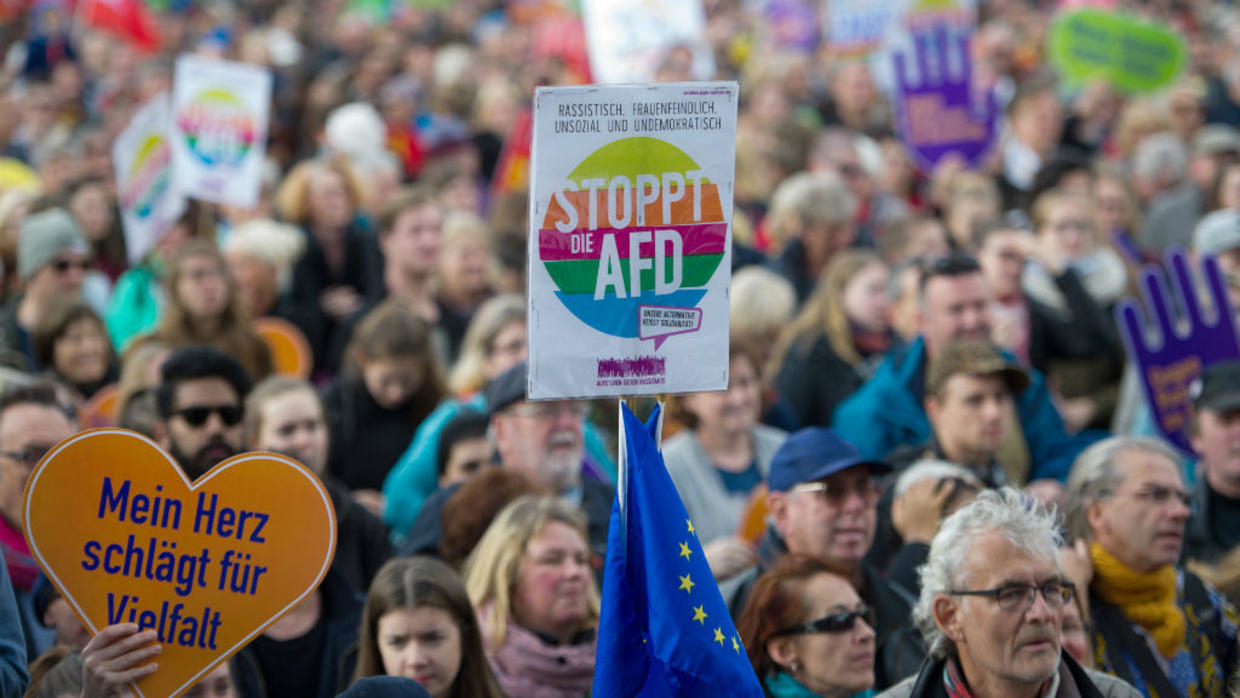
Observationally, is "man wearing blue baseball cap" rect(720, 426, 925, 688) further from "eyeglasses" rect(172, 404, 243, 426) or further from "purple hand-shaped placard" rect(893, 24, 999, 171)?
"purple hand-shaped placard" rect(893, 24, 999, 171)

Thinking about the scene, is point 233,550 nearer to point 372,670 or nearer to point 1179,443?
point 372,670

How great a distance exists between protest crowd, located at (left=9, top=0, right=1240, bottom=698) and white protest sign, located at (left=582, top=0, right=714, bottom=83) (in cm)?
13

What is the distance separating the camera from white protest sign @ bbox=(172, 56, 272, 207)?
369 inches

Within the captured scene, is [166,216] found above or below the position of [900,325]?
above

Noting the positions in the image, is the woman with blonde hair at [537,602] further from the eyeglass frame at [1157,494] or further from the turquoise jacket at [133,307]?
the turquoise jacket at [133,307]

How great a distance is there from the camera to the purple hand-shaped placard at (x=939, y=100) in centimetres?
1131

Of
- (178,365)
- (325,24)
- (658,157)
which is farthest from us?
(325,24)

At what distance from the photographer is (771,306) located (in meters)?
7.74

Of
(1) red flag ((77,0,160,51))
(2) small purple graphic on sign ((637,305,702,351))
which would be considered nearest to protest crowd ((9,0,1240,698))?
(2) small purple graphic on sign ((637,305,702,351))

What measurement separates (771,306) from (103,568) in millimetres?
4557

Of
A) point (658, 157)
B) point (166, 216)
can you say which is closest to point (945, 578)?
point (658, 157)

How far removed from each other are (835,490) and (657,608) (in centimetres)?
151

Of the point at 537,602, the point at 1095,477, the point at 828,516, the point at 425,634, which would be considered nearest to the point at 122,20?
the point at 537,602

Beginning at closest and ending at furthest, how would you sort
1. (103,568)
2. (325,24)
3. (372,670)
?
(103,568) < (372,670) < (325,24)
